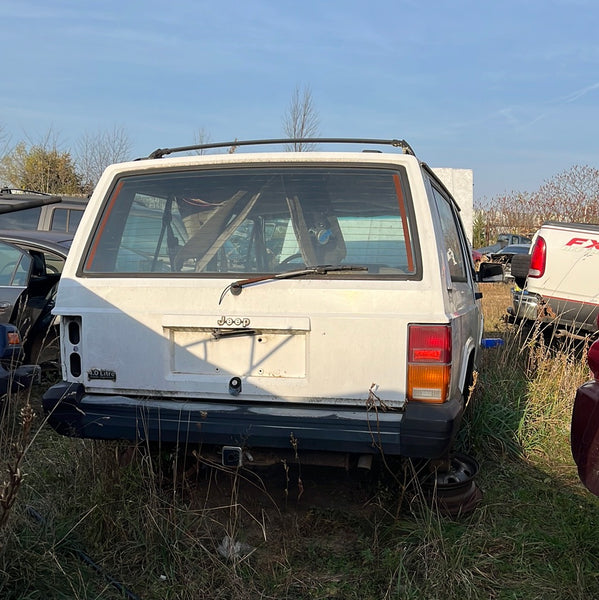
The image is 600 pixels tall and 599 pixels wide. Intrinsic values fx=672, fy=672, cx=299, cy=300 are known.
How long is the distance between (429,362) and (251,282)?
0.90 metres

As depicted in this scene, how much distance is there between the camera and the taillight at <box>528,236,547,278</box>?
7270mm

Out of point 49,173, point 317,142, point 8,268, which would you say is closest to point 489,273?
point 317,142

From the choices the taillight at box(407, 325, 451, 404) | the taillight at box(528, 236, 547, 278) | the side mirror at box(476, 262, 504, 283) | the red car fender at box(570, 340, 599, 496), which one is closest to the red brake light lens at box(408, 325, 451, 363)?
the taillight at box(407, 325, 451, 404)

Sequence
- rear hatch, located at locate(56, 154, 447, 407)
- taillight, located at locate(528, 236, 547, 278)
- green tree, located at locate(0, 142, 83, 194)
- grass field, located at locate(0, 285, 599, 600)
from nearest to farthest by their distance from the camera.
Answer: grass field, located at locate(0, 285, 599, 600)
rear hatch, located at locate(56, 154, 447, 407)
taillight, located at locate(528, 236, 547, 278)
green tree, located at locate(0, 142, 83, 194)

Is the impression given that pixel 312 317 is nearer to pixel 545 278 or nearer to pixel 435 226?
pixel 435 226

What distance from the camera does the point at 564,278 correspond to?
706 cm

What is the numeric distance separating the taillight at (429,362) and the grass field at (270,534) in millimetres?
507

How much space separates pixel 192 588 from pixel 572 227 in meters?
5.94

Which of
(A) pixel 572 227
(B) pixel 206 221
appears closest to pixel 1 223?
(B) pixel 206 221

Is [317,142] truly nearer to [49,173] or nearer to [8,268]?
[8,268]

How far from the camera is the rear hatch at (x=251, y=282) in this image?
3098mm

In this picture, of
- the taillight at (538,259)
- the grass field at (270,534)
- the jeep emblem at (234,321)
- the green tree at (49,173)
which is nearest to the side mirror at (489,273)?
the grass field at (270,534)

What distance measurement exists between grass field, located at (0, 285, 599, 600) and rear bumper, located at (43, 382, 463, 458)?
26 centimetres

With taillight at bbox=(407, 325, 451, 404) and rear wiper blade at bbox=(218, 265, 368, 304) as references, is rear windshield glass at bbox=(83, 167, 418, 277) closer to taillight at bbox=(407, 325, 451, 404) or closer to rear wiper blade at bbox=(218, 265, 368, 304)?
rear wiper blade at bbox=(218, 265, 368, 304)
